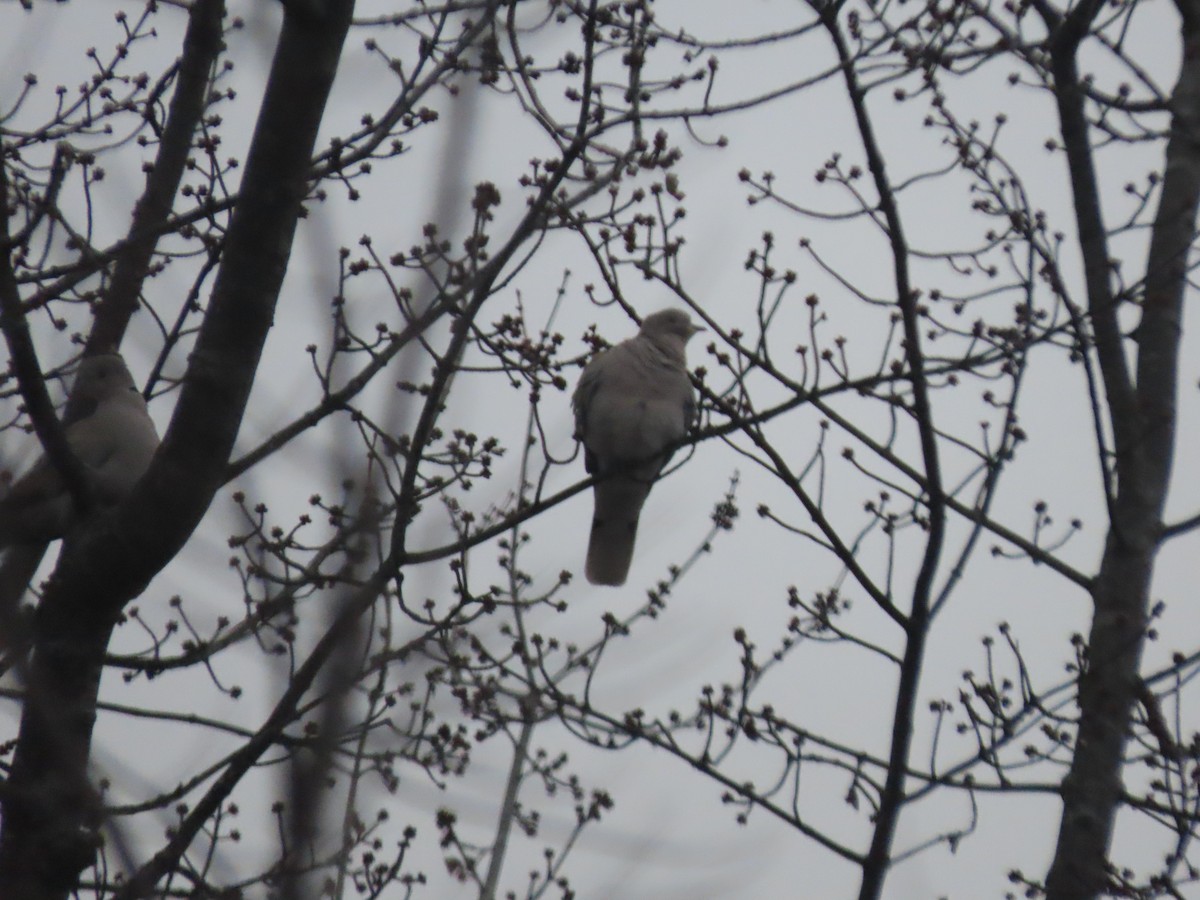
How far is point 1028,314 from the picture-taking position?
3.85 metres

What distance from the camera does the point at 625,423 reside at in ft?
19.0

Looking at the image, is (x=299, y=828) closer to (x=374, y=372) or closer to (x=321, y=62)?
(x=321, y=62)

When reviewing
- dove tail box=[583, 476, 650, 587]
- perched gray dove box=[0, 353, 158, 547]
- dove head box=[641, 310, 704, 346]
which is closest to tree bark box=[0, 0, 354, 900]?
perched gray dove box=[0, 353, 158, 547]

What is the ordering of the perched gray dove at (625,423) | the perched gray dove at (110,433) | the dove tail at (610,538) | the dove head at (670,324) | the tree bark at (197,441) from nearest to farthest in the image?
the tree bark at (197,441) < the perched gray dove at (110,433) < the perched gray dove at (625,423) < the dove tail at (610,538) < the dove head at (670,324)

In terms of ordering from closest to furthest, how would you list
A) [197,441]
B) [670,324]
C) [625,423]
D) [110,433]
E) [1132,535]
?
1. [197,441]
2. [1132,535]
3. [110,433]
4. [625,423]
5. [670,324]

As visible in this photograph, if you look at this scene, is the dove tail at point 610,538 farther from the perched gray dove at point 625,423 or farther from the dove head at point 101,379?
the dove head at point 101,379

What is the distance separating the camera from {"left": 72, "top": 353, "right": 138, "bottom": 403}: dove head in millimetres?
4422

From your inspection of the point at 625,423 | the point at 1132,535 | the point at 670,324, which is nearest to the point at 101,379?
the point at 625,423

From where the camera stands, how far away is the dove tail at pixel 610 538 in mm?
6043

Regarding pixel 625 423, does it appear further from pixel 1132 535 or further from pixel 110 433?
pixel 1132 535

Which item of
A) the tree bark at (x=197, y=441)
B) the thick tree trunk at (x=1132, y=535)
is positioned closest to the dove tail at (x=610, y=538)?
the thick tree trunk at (x=1132, y=535)

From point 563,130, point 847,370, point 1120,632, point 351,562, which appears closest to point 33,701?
point 351,562

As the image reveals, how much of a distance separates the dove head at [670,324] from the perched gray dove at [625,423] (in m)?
0.07

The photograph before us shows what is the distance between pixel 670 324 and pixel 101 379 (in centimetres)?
249
